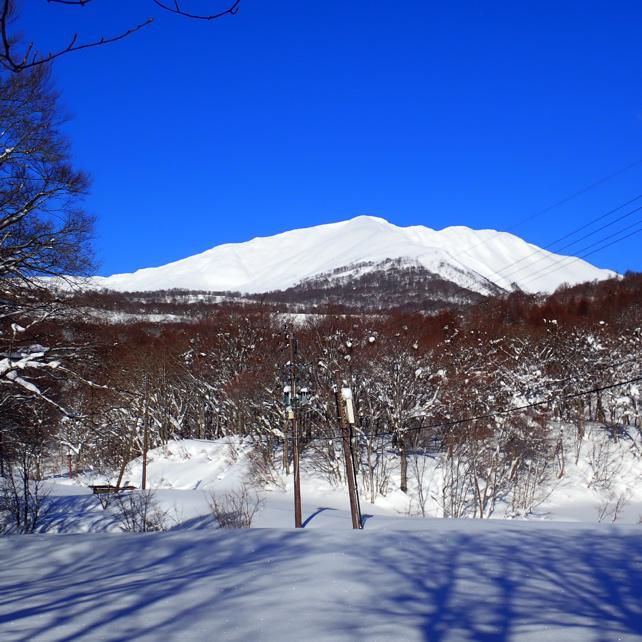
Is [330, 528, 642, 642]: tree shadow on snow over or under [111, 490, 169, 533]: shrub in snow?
over

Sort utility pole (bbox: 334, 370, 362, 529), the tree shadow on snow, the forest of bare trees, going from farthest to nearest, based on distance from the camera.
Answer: the forest of bare trees → utility pole (bbox: 334, 370, 362, 529) → the tree shadow on snow

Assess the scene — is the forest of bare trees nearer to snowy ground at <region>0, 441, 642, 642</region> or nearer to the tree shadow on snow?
the tree shadow on snow

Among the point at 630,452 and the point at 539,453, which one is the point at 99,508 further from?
the point at 630,452

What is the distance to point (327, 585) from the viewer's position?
5.38m

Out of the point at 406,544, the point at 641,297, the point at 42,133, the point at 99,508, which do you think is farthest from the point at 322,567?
the point at 641,297

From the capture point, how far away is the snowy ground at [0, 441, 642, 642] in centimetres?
441

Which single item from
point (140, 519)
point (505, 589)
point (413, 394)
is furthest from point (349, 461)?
point (413, 394)

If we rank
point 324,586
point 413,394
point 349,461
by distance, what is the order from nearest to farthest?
Answer: point 324,586 < point 349,461 < point 413,394

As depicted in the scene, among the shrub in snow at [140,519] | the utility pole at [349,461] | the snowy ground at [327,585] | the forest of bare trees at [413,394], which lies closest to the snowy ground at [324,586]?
the snowy ground at [327,585]

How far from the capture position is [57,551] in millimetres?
7242

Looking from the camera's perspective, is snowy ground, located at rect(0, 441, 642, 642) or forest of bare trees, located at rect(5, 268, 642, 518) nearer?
snowy ground, located at rect(0, 441, 642, 642)

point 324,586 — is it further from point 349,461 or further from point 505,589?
point 349,461

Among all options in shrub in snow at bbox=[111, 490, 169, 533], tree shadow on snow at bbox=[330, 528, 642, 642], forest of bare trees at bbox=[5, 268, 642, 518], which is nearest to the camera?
tree shadow on snow at bbox=[330, 528, 642, 642]

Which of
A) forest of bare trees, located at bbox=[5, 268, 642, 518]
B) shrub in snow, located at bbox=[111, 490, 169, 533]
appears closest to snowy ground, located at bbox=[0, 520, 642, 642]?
shrub in snow, located at bbox=[111, 490, 169, 533]
